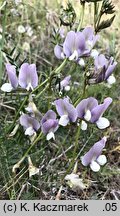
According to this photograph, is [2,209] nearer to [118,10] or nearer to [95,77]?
[95,77]

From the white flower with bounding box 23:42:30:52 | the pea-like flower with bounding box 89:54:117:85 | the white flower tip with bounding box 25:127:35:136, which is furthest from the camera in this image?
the white flower with bounding box 23:42:30:52

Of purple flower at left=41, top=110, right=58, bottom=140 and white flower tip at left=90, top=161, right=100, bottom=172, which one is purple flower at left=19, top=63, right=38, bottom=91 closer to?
purple flower at left=41, top=110, right=58, bottom=140

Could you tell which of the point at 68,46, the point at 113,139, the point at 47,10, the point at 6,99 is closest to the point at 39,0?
the point at 47,10

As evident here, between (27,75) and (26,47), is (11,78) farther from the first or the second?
(26,47)

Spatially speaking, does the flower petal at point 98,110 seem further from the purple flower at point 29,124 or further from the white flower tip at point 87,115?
the purple flower at point 29,124

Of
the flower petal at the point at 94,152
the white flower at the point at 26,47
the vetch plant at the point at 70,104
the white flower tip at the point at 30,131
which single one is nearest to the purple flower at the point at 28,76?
the vetch plant at the point at 70,104

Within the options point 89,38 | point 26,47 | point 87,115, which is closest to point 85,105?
point 87,115

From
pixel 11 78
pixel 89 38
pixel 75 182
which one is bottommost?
pixel 75 182

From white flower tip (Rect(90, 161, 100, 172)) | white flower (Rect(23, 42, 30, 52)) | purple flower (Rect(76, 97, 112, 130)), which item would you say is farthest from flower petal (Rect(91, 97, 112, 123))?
white flower (Rect(23, 42, 30, 52))
